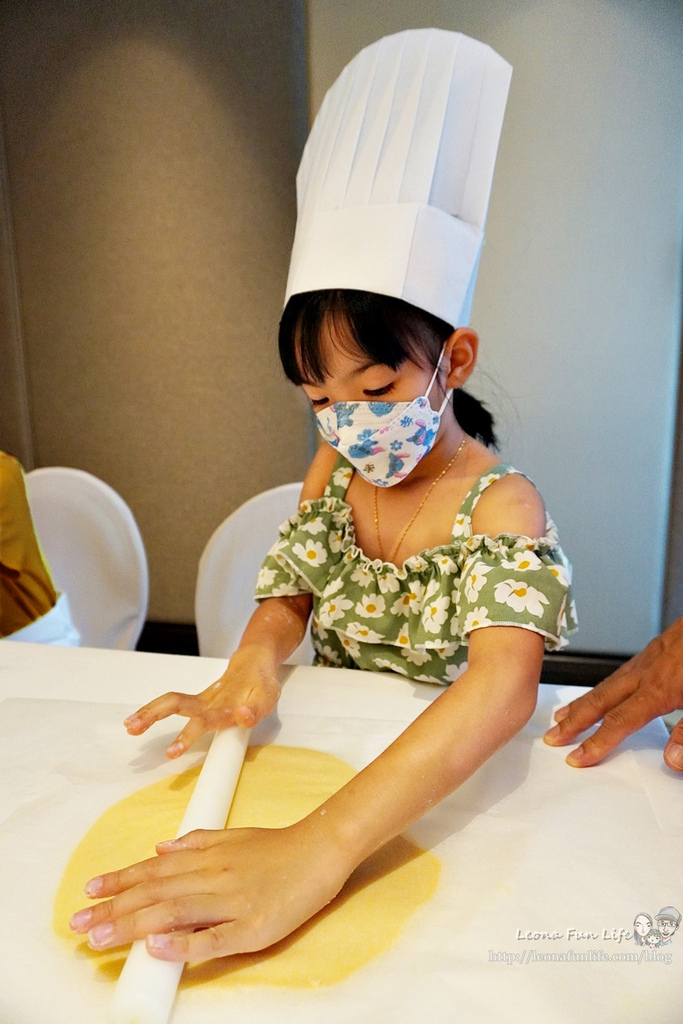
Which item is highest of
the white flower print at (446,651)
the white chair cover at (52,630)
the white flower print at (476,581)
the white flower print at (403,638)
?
the white flower print at (476,581)

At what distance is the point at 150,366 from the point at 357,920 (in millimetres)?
2507

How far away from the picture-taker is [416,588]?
106cm

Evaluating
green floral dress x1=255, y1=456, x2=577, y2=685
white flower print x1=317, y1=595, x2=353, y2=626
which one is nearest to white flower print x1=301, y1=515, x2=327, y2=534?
green floral dress x1=255, y1=456, x2=577, y2=685

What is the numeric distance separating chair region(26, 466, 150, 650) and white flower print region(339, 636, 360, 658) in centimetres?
67

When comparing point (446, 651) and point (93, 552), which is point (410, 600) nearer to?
point (446, 651)

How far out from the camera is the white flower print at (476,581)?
89 centimetres

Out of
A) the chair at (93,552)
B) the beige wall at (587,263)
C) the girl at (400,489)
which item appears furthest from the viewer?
the beige wall at (587,263)

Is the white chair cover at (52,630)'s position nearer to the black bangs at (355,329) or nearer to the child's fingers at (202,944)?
the black bangs at (355,329)

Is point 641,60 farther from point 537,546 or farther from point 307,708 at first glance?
point 307,708

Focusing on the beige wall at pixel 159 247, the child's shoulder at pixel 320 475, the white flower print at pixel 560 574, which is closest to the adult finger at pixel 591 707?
the white flower print at pixel 560 574

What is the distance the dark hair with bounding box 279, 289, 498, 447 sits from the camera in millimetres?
943

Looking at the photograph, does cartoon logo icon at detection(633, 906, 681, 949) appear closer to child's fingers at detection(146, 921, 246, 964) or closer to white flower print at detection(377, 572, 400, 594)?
child's fingers at detection(146, 921, 246, 964)

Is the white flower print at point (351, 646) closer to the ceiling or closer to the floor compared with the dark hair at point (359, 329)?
closer to the floor

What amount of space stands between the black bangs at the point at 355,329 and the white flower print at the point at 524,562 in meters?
0.27
